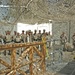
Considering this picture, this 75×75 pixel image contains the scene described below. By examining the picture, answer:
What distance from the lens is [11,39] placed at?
19.3m

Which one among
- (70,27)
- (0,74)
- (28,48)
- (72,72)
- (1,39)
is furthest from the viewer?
(70,27)

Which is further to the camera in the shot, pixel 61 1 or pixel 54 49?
pixel 61 1

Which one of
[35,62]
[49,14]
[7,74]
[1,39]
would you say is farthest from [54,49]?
[49,14]

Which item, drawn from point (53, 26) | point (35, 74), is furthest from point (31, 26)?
point (35, 74)

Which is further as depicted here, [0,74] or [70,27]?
[70,27]

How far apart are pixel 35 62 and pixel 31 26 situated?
667 inches

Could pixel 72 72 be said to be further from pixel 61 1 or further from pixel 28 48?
pixel 61 1

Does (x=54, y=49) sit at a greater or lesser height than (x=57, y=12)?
lesser

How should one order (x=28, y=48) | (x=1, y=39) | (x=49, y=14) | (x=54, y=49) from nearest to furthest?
(x=28, y=48) < (x=54, y=49) < (x=1, y=39) < (x=49, y=14)

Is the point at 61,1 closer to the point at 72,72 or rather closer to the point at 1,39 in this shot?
the point at 1,39

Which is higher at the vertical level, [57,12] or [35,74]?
[57,12]

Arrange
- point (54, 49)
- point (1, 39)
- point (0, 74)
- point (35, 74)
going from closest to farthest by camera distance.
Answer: point (0, 74)
point (35, 74)
point (54, 49)
point (1, 39)

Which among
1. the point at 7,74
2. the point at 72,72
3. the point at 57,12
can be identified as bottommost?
the point at 72,72

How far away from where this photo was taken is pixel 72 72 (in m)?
9.94
